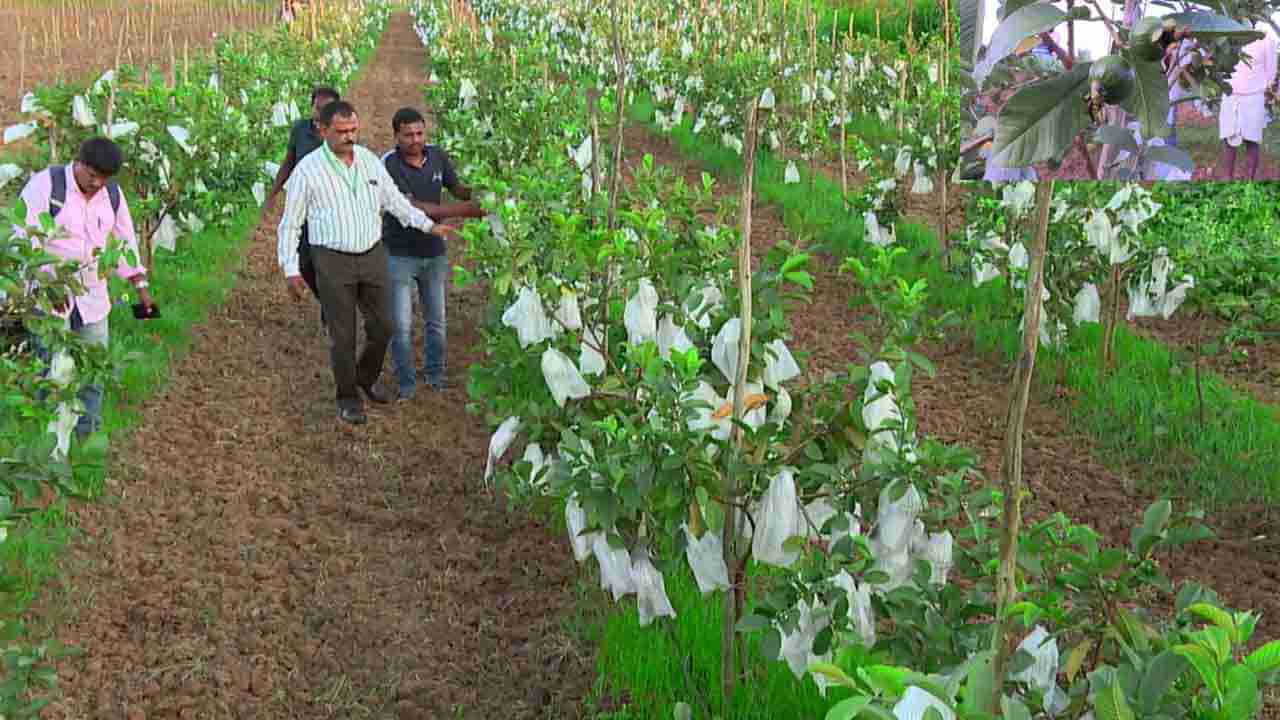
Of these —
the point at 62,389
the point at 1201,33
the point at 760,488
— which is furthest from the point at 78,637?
the point at 1201,33

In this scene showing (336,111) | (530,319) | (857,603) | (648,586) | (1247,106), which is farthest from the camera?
(336,111)

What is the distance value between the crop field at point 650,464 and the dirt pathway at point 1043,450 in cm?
2

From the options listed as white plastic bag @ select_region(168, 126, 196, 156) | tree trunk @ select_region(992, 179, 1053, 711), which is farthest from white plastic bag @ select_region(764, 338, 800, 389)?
white plastic bag @ select_region(168, 126, 196, 156)

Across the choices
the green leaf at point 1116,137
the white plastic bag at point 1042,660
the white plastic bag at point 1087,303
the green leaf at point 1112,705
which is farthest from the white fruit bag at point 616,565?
the white plastic bag at point 1087,303

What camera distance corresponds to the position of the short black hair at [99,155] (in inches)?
164

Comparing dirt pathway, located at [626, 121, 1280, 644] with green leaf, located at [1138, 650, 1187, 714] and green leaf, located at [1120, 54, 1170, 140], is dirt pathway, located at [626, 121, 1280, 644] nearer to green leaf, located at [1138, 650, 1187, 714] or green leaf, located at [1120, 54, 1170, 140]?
green leaf, located at [1138, 650, 1187, 714]

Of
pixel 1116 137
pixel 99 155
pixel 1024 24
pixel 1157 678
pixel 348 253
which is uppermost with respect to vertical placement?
pixel 1024 24

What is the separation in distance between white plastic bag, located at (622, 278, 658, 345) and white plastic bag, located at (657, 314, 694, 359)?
0.08ft

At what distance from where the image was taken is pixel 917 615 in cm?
201

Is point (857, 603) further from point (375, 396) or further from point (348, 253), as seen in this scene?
point (375, 396)

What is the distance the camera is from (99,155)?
4.18 metres

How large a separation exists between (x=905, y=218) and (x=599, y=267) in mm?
5110

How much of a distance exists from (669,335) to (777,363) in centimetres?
33

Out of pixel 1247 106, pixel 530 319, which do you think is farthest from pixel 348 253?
pixel 1247 106
